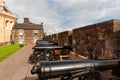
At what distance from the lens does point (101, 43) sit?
416cm

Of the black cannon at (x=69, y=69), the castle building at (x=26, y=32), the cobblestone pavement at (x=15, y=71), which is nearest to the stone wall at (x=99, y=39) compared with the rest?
the black cannon at (x=69, y=69)

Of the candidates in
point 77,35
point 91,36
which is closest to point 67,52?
point 77,35

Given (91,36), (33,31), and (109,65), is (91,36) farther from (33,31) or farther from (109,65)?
(33,31)

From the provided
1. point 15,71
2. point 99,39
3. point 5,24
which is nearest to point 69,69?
point 99,39

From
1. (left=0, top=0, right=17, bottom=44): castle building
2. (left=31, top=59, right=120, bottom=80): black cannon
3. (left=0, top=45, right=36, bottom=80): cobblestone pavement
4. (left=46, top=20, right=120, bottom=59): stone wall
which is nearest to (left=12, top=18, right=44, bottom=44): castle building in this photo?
(left=0, top=0, right=17, bottom=44): castle building

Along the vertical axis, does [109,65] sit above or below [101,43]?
below

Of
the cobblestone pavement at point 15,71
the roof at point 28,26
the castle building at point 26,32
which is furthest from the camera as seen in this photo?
the roof at point 28,26

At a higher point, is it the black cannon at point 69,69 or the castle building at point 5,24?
the castle building at point 5,24

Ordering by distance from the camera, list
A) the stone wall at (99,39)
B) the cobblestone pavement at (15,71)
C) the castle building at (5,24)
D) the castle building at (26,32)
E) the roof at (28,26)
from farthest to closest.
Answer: the roof at (28,26) < the castle building at (26,32) < the castle building at (5,24) < the cobblestone pavement at (15,71) < the stone wall at (99,39)

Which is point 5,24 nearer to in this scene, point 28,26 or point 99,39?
point 28,26

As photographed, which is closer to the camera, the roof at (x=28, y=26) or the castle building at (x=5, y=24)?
the castle building at (x=5, y=24)

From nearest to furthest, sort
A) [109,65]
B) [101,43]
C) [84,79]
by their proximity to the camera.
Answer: [84,79], [109,65], [101,43]

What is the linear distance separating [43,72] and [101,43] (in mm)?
2174

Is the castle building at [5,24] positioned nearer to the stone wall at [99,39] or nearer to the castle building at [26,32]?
the castle building at [26,32]
